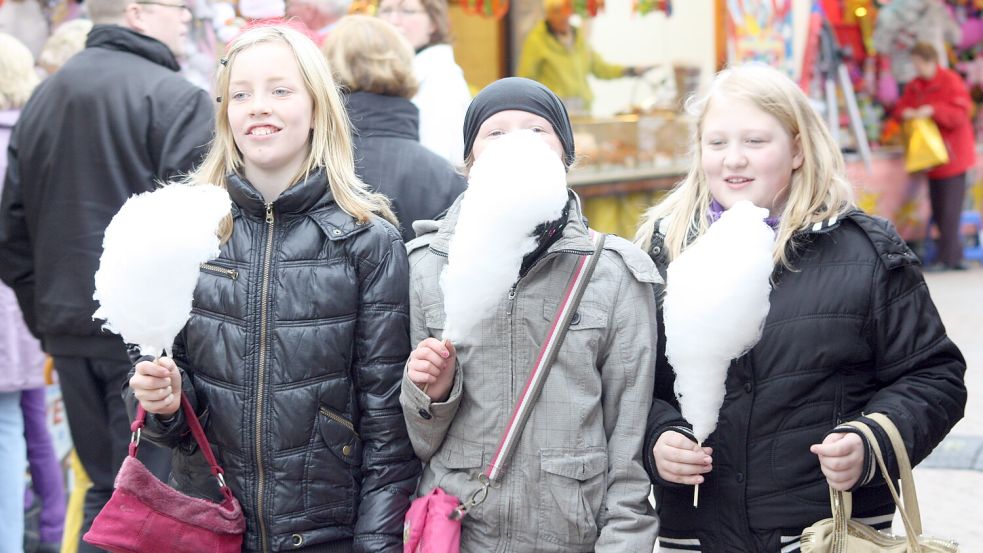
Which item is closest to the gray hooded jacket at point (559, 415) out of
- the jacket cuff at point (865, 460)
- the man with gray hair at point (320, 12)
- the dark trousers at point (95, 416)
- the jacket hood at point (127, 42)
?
the jacket cuff at point (865, 460)

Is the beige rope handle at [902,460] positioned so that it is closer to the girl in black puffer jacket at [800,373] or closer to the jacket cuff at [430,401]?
the girl in black puffer jacket at [800,373]

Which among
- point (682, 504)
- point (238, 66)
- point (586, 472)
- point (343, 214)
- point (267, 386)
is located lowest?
point (682, 504)

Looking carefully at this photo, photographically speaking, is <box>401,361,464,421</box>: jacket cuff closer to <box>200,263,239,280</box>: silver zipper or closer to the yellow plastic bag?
<box>200,263,239,280</box>: silver zipper

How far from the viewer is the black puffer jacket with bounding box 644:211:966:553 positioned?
2162mm

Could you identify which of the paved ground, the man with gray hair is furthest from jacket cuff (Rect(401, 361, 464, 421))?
the paved ground

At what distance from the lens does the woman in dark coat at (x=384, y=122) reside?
3.23m

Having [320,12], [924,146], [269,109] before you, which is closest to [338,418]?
[269,109]

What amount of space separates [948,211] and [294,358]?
9.02m

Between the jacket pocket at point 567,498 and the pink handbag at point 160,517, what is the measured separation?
1.95 ft

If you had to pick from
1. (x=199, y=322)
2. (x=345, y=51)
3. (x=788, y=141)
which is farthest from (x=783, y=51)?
(x=199, y=322)

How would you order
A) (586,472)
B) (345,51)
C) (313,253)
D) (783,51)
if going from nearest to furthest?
1. (586,472)
2. (313,253)
3. (345,51)
4. (783,51)

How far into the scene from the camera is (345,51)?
10.6 ft

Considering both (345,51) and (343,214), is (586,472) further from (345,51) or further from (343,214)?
(345,51)

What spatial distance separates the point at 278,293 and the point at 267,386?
0.60 feet
